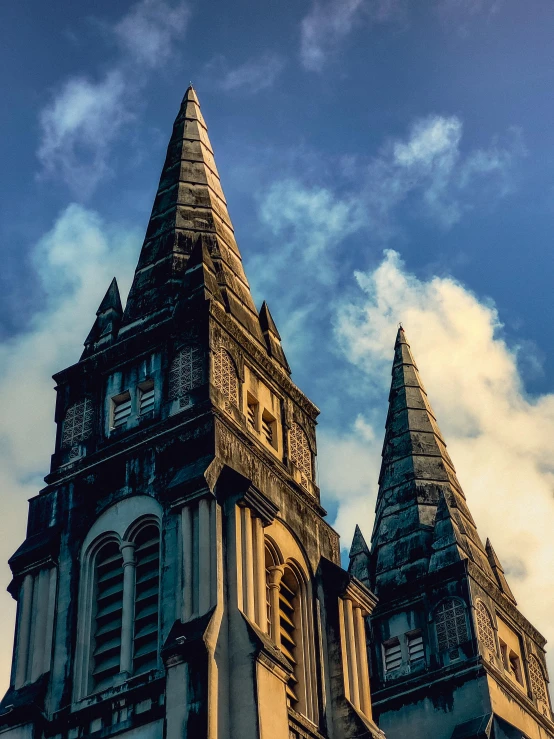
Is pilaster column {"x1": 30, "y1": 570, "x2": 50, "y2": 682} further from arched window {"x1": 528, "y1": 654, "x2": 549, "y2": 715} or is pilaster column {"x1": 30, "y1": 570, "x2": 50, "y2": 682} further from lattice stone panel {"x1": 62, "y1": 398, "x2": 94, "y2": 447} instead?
arched window {"x1": 528, "y1": 654, "x2": 549, "y2": 715}

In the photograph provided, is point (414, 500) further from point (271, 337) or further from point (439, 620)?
point (271, 337)

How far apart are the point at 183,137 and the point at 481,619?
553 inches

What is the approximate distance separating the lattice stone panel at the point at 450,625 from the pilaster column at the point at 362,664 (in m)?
6.09

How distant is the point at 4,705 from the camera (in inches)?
1166

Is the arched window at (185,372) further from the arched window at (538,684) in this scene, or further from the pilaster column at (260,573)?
the arched window at (538,684)

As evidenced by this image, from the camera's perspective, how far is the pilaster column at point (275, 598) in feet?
99.0

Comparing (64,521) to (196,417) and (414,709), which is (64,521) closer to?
(196,417)

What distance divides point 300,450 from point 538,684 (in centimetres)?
1035

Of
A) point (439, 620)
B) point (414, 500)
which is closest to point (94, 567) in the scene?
point (439, 620)

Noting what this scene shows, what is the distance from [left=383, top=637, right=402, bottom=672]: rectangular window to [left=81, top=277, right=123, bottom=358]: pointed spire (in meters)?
10.4

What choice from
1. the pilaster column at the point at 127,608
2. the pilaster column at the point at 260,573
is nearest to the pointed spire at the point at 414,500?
the pilaster column at the point at 260,573

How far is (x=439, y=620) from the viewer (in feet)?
128

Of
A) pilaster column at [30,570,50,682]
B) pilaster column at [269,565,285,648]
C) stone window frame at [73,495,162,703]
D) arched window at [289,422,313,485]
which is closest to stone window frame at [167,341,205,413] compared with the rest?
stone window frame at [73,495,162,703]

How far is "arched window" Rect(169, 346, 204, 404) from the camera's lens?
32562mm
